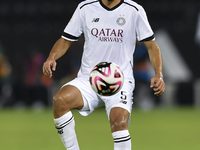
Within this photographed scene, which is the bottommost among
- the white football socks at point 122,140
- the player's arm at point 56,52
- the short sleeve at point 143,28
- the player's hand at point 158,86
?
the white football socks at point 122,140

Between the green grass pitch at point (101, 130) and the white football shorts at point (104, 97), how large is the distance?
2.29 metres

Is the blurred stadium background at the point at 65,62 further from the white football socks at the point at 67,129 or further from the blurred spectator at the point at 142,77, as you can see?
the white football socks at the point at 67,129

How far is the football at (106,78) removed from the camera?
17.3ft

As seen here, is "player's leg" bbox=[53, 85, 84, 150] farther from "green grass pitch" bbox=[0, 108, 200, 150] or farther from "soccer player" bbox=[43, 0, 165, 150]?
"green grass pitch" bbox=[0, 108, 200, 150]

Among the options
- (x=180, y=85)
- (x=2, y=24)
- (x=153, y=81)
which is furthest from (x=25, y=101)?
(x=153, y=81)

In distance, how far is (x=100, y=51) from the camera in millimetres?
5629

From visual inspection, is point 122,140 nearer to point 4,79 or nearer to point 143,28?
point 143,28

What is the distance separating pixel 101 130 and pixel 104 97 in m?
5.01

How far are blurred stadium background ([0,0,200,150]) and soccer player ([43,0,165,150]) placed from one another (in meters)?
6.75

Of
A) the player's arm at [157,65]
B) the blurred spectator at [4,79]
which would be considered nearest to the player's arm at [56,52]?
the player's arm at [157,65]

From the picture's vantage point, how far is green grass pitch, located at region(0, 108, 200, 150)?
8266mm

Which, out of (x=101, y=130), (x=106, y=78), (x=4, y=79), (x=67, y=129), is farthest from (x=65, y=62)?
(x=106, y=78)

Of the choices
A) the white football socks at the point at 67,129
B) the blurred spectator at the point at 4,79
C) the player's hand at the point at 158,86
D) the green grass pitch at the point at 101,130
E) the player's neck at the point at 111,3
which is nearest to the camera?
the player's hand at the point at 158,86

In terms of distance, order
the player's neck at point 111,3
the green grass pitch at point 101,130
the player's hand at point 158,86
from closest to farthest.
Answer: the player's hand at point 158,86
the player's neck at point 111,3
the green grass pitch at point 101,130
